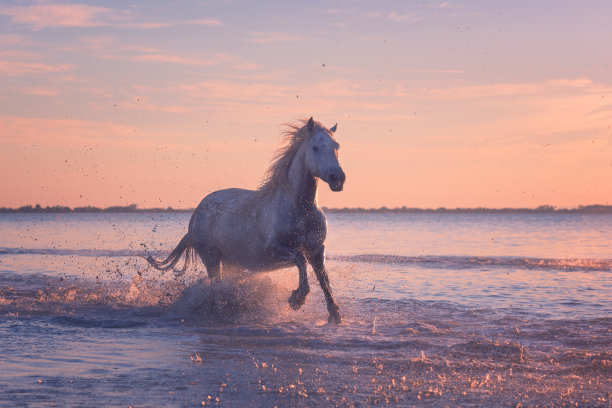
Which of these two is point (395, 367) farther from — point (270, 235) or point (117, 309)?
point (117, 309)

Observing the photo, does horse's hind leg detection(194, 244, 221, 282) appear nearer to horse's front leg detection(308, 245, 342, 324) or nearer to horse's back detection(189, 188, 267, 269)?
horse's back detection(189, 188, 267, 269)

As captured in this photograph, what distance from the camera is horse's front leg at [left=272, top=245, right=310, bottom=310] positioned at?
8.70m

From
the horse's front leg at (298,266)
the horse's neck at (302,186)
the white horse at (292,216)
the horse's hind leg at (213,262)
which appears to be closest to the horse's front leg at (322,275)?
the white horse at (292,216)

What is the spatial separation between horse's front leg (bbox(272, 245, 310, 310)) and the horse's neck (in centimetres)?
69

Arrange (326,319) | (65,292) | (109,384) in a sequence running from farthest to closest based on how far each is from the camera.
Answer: (65,292) < (326,319) < (109,384)

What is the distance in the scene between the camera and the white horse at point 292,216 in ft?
28.3

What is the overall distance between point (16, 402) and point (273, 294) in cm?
603

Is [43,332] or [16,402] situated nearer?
[16,402]

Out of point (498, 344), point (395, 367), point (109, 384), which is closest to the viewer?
point (109, 384)

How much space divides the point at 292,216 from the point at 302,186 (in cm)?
46

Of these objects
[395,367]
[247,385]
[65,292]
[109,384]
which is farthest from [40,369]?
[65,292]

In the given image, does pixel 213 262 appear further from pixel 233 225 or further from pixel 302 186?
pixel 302 186

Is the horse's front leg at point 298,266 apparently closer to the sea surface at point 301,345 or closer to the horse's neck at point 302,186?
the sea surface at point 301,345

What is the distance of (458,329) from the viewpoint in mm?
8984
